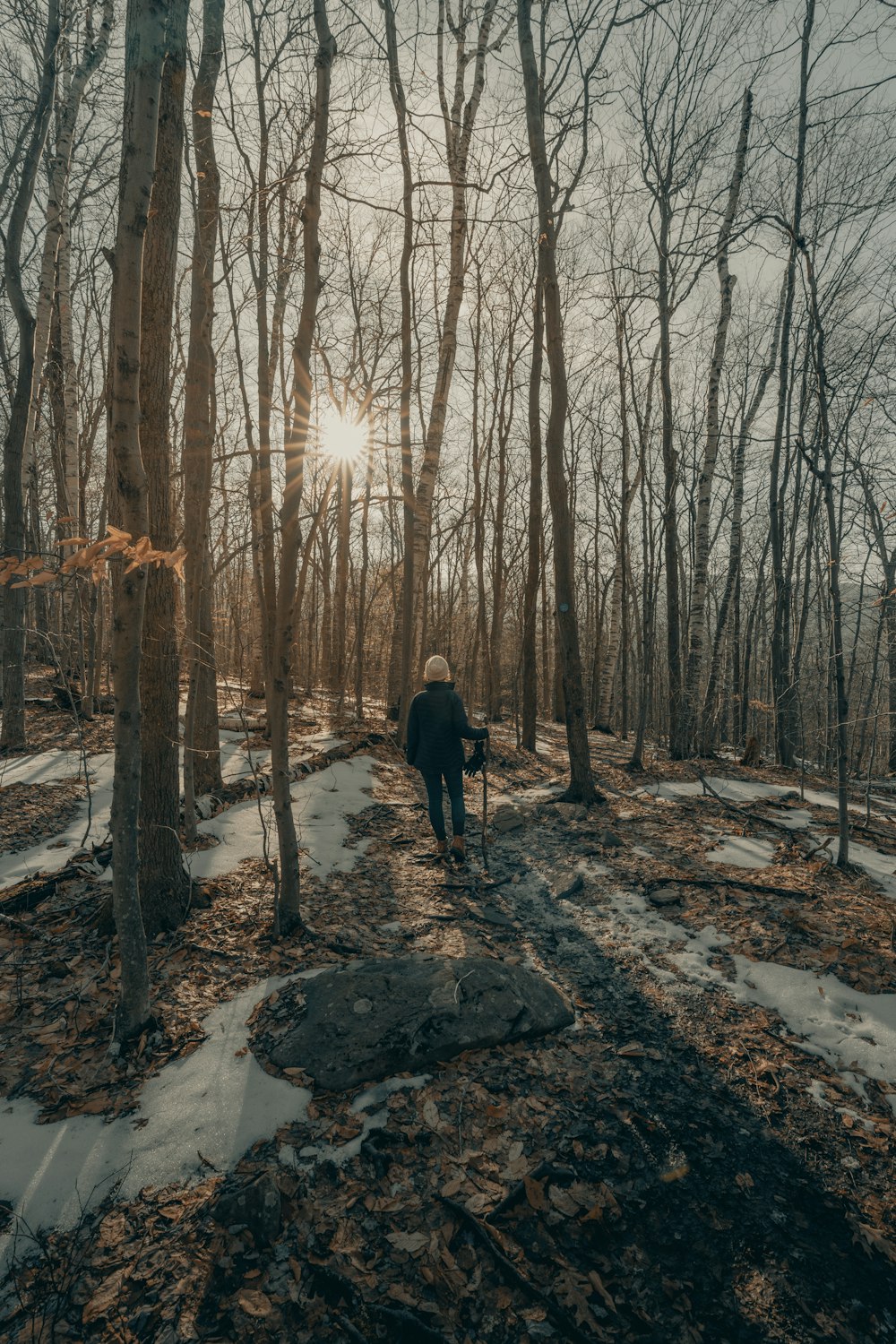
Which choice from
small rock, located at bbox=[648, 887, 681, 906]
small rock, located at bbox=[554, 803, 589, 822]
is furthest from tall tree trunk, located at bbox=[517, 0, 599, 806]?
small rock, located at bbox=[648, 887, 681, 906]

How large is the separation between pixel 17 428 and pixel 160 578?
21.4 feet

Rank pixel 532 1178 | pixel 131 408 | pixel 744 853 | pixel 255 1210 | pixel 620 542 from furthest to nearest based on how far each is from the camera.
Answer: pixel 620 542
pixel 744 853
pixel 131 408
pixel 532 1178
pixel 255 1210

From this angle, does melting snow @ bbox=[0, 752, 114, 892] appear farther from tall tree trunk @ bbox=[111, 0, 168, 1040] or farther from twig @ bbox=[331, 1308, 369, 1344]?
twig @ bbox=[331, 1308, 369, 1344]

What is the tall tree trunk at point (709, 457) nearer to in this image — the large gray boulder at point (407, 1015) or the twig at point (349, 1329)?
the large gray boulder at point (407, 1015)

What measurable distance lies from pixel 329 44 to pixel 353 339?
1142cm

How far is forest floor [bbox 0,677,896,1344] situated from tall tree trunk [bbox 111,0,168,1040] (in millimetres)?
857

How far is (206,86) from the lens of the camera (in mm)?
5309

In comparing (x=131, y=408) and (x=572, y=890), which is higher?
(x=131, y=408)

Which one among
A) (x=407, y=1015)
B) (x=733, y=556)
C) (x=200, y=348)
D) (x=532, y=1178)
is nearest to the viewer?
(x=532, y=1178)

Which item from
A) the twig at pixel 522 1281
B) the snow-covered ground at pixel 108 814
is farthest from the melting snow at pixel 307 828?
the twig at pixel 522 1281

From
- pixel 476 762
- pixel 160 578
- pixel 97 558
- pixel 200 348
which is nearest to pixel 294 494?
pixel 160 578

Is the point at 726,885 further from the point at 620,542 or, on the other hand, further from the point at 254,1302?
the point at 620,542

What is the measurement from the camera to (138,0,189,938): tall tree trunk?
4.14 m

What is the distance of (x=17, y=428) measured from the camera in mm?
8477
